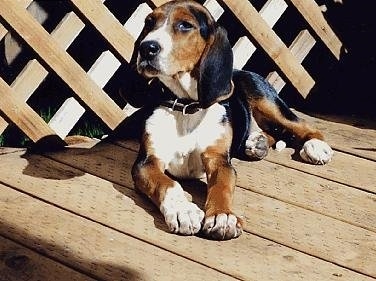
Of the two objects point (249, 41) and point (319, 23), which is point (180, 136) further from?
point (319, 23)

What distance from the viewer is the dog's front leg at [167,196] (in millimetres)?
3025

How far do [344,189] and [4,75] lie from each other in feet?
8.07

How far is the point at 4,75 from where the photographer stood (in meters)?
5.00

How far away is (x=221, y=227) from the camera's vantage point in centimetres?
298

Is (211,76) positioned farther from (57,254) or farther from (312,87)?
(312,87)

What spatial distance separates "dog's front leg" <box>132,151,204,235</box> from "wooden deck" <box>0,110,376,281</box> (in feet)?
0.19

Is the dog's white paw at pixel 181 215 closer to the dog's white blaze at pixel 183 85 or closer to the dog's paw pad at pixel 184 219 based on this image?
the dog's paw pad at pixel 184 219

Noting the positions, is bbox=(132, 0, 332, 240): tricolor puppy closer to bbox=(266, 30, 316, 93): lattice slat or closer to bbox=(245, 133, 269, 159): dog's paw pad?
bbox=(245, 133, 269, 159): dog's paw pad

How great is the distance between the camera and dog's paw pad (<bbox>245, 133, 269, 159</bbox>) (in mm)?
3844

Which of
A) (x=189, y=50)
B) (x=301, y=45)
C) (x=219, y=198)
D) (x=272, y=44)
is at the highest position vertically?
(x=189, y=50)

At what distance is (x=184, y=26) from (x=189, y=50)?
104 mm

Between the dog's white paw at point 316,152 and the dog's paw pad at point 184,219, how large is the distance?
3.17ft

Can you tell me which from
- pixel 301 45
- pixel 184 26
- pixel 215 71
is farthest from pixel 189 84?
pixel 301 45

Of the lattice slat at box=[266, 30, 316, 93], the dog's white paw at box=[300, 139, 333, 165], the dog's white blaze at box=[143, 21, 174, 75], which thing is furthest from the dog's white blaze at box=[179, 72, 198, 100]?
the lattice slat at box=[266, 30, 316, 93]
